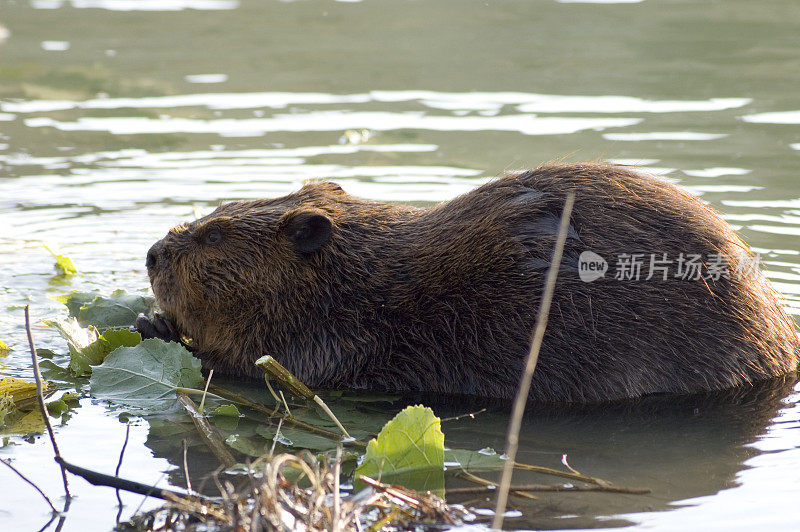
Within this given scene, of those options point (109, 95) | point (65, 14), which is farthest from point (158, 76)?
point (65, 14)

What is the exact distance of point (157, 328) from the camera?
504cm

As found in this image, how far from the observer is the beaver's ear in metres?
4.73

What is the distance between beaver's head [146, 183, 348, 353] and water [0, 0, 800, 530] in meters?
0.73

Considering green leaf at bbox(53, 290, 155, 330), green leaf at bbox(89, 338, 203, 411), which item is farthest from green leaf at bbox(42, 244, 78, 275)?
green leaf at bbox(89, 338, 203, 411)

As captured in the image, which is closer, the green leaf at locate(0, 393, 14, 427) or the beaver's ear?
the green leaf at locate(0, 393, 14, 427)

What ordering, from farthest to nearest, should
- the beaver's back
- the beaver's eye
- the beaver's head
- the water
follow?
the beaver's eye → the beaver's head → the beaver's back → the water

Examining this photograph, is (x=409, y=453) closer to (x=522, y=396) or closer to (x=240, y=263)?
(x=522, y=396)

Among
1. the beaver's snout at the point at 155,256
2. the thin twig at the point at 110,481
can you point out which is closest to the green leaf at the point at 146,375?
the beaver's snout at the point at 155,256

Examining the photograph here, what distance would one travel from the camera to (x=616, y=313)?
4195 mm

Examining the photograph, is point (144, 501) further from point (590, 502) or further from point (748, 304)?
point (748, 304)

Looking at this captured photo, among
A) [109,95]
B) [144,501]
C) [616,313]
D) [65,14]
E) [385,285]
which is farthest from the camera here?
[65,14]

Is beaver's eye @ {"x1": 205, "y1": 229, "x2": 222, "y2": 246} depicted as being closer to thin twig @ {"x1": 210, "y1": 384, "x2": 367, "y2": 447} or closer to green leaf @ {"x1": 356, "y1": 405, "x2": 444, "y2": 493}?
thin twig @ {"x1": 210, "y1": 384, "x2": 367, "y2": 447}

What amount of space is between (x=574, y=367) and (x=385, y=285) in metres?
0.88

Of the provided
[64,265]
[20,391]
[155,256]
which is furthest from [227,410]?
[64,265]
